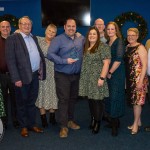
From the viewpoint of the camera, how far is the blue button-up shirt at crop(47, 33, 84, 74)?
3.40 m

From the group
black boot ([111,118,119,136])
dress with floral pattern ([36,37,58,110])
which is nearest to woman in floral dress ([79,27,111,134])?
black boot ([111,118,119,136])

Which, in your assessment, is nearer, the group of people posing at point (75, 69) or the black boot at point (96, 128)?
the group of people posing at point (75, 69)

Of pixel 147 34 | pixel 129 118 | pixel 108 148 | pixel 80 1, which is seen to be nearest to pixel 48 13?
pixel 80 1

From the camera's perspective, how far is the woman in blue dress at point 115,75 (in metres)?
3.35

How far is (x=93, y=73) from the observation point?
339 centimetres

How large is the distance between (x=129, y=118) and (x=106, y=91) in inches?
42.2

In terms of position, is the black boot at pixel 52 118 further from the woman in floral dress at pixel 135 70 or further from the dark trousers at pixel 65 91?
the woman in floral dress at pixel 135 70

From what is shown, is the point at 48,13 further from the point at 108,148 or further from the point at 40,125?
the point at 108,148

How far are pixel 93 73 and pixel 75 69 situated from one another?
239 mm

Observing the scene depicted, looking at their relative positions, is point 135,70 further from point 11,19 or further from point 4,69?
point 11,19

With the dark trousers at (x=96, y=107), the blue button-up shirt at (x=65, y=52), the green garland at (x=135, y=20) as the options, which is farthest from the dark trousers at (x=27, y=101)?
the green garland at (x=135, y=20)

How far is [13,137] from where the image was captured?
354 cm

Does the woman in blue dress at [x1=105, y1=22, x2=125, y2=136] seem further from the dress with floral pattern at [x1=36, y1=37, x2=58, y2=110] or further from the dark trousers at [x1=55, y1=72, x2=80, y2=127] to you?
the dress with floral pattern at [x1=36, y1=37, x2=58, y2=110]

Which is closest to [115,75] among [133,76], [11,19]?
[133,76]
